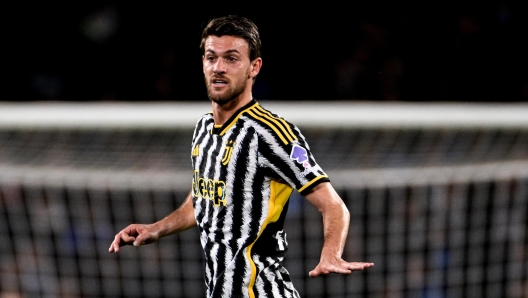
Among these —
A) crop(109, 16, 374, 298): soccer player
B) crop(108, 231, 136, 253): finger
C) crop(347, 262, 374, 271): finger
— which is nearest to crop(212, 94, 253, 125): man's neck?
crop(109, 16, 374, 298): soccer player

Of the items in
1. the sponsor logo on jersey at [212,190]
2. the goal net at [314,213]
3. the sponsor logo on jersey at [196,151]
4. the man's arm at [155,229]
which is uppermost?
the sponsor logo on jersey at [196,151]

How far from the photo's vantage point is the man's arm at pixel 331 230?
2064mm

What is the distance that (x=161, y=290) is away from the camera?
5.65 m

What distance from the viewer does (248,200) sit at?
2414 millimetres

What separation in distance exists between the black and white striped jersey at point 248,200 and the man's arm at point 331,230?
102 mm
